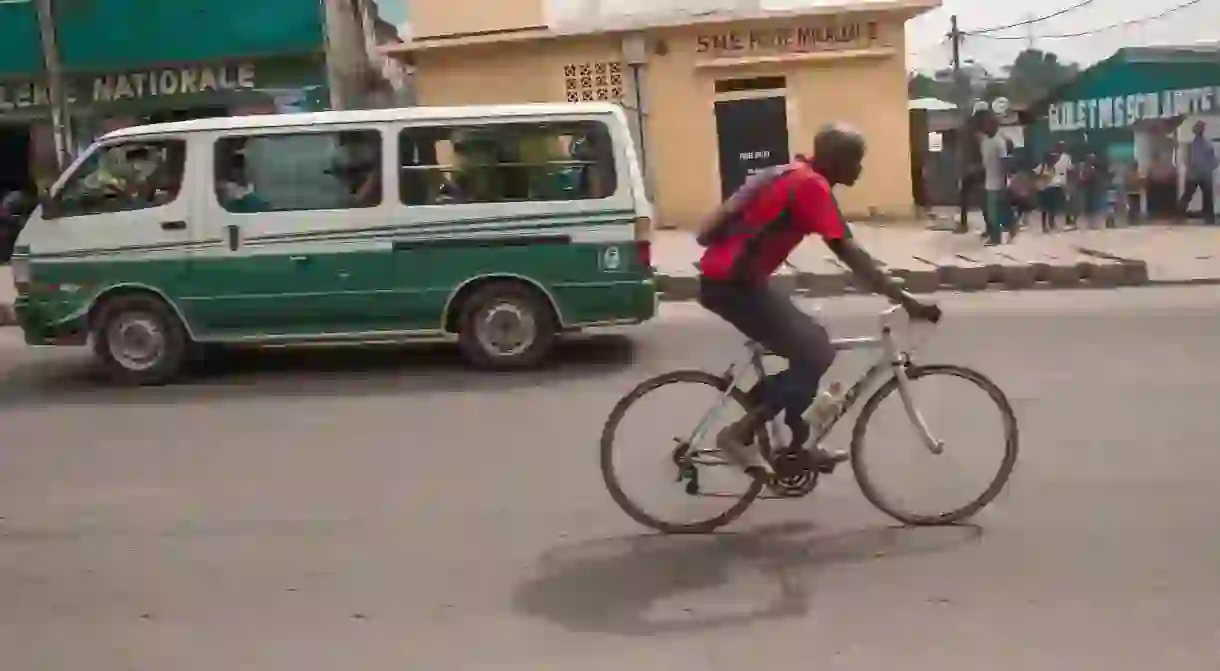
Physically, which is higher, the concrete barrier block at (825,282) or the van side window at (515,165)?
the van side window at (515,165)

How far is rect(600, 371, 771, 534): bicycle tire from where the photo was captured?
4816mm

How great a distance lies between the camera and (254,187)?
8289 millimetres

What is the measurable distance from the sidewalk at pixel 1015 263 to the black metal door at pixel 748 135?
14.9 feet

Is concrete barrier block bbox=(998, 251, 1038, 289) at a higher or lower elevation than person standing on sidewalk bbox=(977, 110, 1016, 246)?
lower

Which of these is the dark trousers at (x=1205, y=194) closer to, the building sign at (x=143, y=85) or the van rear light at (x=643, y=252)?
the van rear light at (x=643, y=252)

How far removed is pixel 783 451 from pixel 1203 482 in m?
1.95

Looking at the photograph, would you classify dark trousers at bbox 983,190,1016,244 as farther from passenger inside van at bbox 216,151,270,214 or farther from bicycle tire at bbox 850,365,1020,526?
bicycle tire at bbox 850,365,1020,526

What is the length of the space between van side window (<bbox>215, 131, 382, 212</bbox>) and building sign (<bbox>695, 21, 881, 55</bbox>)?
12.4m

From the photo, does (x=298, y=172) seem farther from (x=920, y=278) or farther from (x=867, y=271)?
(x=920, y=278)

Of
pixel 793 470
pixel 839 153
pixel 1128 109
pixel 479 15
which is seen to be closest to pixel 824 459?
pixel 793 470

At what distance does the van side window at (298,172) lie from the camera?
8227 mm

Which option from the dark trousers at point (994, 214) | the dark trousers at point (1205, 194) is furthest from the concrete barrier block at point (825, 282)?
the dark trousers at point (1205, 194)

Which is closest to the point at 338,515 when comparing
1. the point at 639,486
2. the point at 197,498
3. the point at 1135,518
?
the point at 197,498

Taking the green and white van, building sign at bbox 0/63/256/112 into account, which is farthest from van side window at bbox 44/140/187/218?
building sign at bbox 0/63/256/112
